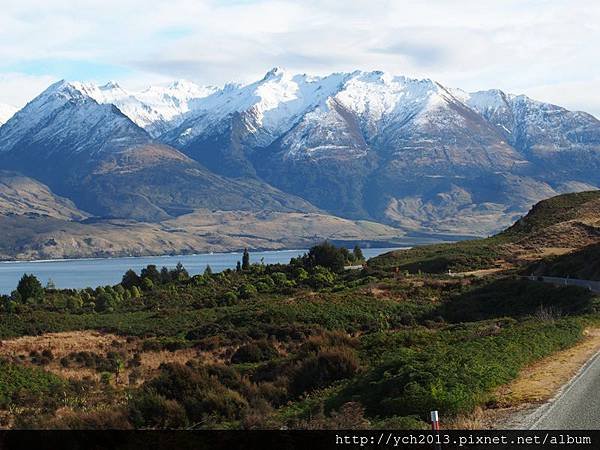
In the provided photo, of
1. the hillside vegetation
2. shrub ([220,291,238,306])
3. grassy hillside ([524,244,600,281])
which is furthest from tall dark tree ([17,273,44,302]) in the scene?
grassy hillside ([524,244,600,281])

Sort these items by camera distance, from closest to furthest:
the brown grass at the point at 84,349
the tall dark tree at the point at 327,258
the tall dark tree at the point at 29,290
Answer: the brown grass at the point at 84,349 → the tall dark tree at the point at 29,290 → the tall dark tree at the point at 327,258

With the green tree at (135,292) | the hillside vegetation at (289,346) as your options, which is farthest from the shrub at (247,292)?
the green tree at (135,292)

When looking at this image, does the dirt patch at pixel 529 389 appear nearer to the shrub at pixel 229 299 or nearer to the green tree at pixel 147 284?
the shrub at pixel 229 299

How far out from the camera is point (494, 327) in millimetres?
33344

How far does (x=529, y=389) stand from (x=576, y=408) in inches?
111

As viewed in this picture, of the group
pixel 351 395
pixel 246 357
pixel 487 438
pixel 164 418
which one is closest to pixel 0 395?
pixel 246 357

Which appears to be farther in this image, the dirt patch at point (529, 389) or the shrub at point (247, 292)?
the shrub at point (247, 292)

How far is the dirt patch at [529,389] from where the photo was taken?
17.0 metres

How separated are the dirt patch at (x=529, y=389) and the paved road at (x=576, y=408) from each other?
409 millimetres

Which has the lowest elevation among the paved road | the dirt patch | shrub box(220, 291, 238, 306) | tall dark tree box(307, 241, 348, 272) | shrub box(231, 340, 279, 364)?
shrub box(220, 291, 238, 306)

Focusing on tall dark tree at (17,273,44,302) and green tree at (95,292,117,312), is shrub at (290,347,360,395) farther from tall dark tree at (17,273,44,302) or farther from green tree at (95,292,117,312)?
tall dark tree at (17,273,44,302)

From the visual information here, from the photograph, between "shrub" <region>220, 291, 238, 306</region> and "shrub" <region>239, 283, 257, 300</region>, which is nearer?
"shrub" <region>220, 291, 238, 306</region>

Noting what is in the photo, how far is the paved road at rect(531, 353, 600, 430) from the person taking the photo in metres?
15.9

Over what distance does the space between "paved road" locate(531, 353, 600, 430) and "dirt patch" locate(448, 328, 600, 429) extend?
409mm
